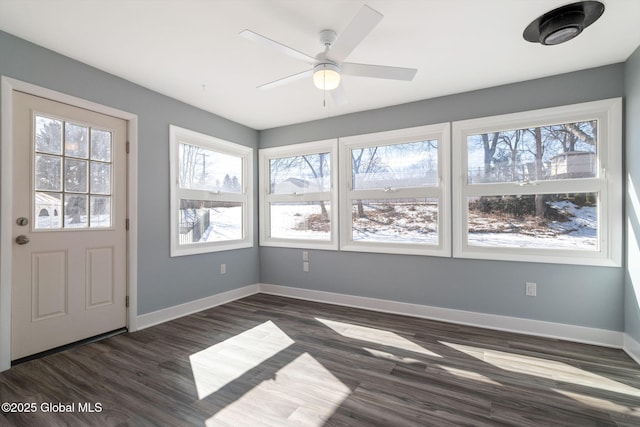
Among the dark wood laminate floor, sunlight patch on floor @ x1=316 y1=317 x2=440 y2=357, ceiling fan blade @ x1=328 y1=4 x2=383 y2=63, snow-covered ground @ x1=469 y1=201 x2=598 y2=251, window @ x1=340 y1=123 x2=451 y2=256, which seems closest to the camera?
ceiling fan blade @ x1=328 y1=4 x2=383 y2=63

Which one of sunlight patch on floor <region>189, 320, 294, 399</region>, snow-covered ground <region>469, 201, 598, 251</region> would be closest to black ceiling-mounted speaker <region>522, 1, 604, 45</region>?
snow-covered ground <region>469, 201, 598, 251</region>

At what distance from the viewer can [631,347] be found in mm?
2486

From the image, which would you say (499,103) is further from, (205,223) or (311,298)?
(205,223)

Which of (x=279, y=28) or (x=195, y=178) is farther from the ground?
(x=279, y=28)

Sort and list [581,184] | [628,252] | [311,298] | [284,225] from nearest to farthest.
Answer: [628,252] → [581,184] → [311,298] → [284,225]

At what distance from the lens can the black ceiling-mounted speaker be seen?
1938 mm

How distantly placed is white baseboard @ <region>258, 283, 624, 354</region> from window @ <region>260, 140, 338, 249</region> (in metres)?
0.71

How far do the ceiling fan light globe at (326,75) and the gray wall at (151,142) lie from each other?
2087 mm

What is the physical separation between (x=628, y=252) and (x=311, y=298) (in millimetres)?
3321

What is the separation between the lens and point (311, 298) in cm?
416

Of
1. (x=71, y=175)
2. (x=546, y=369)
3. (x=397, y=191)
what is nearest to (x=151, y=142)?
(x=71, y=175)

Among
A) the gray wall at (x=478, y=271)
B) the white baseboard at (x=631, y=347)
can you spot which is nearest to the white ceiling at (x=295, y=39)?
the gray wall at (x=478, y=271)

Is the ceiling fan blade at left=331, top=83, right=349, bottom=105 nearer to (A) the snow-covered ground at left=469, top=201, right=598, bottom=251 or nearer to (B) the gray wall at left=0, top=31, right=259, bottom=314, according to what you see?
(B) the gray wall at left=0, top=31, right=259, bottom=314

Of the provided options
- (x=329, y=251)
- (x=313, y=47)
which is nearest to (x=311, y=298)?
(x=329, y=251)
